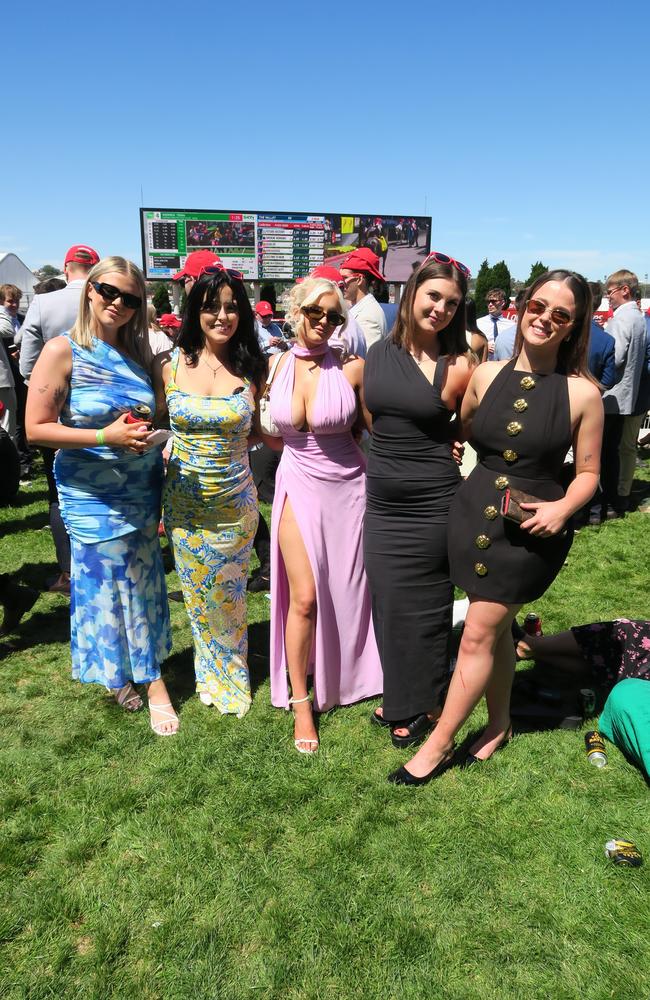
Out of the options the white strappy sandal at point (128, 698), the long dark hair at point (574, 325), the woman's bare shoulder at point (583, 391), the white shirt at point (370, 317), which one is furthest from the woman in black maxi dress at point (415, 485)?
the white shirt at point (370, 317)

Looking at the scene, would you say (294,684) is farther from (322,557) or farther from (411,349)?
(411,349)

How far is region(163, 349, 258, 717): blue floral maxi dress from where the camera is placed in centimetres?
305

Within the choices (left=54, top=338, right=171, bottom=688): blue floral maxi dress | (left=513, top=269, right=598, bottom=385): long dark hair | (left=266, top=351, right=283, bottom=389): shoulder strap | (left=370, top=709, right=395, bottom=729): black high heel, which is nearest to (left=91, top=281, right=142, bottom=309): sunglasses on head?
(left=54, top=338, right=171, bottom=688): blue floral maxi dress

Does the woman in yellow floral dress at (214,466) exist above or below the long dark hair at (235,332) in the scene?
below

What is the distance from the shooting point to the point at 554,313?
2.33m

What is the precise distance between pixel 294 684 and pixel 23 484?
20.1 ft

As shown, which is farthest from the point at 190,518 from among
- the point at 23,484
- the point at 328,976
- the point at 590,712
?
the point at 23,484

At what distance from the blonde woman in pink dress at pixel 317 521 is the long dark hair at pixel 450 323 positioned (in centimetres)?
28

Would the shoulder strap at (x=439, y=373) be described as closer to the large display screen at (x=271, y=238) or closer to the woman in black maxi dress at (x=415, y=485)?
the woman in black maxi dress at (x=415, y=485)

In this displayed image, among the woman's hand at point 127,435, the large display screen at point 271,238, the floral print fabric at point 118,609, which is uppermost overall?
the large display screen at point 271,238

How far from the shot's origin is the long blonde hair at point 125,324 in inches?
113

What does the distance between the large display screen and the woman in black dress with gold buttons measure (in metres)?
22.0

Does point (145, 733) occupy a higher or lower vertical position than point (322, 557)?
lower

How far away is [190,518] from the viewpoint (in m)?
3.20
